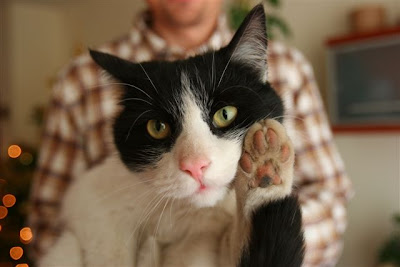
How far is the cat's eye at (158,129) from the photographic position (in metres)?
0.69

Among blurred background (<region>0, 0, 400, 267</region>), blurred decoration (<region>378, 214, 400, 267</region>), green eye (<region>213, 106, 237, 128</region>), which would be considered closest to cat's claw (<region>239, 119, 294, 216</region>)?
green eye (<region>213, 106, 237, 128</region>)

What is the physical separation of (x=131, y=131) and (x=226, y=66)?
24 centimetres

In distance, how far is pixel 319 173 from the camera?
121cm

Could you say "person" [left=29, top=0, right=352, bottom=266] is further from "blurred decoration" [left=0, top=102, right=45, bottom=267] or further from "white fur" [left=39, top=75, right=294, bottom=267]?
"blurred decoration" [left=0, top=102, right=45, bottom=267]

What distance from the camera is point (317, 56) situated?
2287 millimetres

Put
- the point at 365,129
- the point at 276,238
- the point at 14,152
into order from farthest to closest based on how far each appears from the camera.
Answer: the point at 14,152, the point at 365,129, the point at 276,238

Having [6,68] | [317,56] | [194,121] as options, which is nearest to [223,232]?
[194,121]

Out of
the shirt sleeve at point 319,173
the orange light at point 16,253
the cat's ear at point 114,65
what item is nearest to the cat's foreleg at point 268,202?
the cat's ear at point 114,65

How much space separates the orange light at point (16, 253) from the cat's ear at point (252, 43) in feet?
6.63

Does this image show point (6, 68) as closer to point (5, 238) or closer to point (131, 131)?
point (5, 238)

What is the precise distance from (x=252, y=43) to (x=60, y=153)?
2.62 ft

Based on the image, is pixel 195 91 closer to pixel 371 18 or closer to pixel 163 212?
pixel 163 212

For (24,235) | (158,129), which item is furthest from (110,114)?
(24,235)

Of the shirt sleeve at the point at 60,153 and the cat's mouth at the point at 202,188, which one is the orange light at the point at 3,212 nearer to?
the shirt sleeve at the point at 60,153
